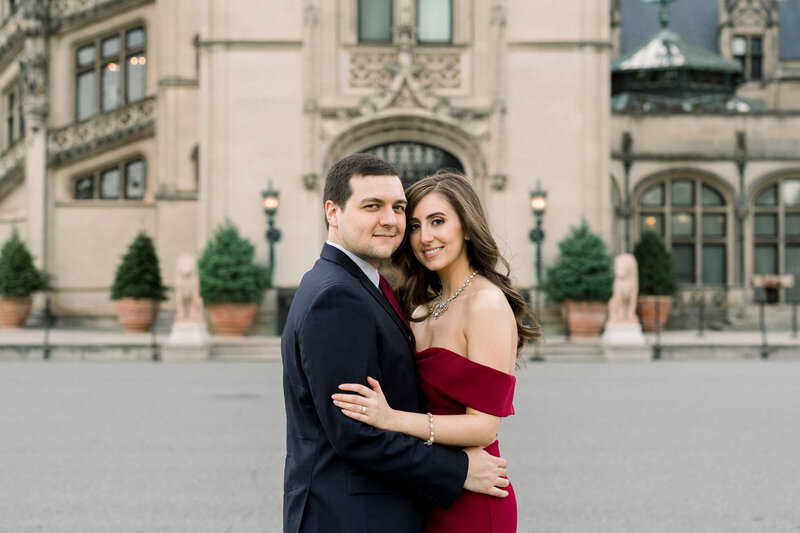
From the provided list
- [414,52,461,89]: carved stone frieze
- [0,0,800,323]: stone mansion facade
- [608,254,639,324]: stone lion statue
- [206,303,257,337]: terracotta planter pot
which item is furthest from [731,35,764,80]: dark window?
[206,303,257,337]: terracotta planter pot

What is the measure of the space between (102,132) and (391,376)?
95.8 feet

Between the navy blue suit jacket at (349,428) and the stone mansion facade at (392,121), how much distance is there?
1914 centimetres

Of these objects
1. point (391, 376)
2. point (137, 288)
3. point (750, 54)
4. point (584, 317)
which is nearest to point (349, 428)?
point (391, 376)

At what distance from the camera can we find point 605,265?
2131 cm

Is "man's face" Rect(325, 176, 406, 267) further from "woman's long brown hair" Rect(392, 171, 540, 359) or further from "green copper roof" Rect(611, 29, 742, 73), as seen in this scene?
"green copper roof" Rect(611, 29, 742, 73)

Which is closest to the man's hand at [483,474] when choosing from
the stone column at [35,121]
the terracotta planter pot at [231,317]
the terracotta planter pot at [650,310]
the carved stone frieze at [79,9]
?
the terracotta planter pot at [231,317]

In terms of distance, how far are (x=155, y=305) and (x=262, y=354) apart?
5.50 meters

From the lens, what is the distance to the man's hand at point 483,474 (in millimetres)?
2816

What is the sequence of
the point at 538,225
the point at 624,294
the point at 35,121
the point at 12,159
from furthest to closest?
the point at 12,159 < the point at 35,121 < the point at 538,225 < the point at 624,294

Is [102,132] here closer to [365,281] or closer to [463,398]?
[365,281]

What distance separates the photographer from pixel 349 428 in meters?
2.56

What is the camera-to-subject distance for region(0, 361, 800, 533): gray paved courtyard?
5969mm

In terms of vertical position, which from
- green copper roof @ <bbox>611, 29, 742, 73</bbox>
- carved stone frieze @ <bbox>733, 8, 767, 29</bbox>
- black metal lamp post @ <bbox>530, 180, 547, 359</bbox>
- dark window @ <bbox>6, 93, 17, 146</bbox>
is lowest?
black metal lamp post @ <bbox>530, 180, 547, 359</bbox>

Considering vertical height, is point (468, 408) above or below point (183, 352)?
above
